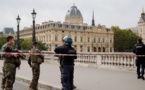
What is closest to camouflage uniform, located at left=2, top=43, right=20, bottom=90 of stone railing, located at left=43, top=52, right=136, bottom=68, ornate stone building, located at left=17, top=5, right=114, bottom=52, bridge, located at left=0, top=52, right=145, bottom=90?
bridge, located at left=0, top=52, right=145, bottom=90

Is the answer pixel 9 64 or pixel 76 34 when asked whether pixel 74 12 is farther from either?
pixel 9 64

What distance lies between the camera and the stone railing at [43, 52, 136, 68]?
1645 cm

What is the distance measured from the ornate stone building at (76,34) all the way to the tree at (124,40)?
293cm

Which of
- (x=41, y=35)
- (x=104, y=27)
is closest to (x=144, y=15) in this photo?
(x=104, y=27)

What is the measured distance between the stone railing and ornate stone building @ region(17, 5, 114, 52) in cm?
9577

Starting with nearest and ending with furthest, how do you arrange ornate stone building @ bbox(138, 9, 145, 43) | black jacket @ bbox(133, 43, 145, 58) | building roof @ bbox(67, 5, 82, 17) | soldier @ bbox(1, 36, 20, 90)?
soldier @ bbox(1, 36, 20, 90), black jacket @ bbox(133, 43, 145, 58), building roof @ bbox(67, 5, 82, 17), ornate stone building @ bbox(138, 9, 145, 43)

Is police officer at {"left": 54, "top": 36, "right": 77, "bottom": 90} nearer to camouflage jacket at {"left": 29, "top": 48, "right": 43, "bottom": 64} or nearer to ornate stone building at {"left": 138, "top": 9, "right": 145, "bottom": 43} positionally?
camouflage jacket at {"left": 29, "top": 48, "right": 43, "bottom": 64}

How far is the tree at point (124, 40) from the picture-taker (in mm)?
125688

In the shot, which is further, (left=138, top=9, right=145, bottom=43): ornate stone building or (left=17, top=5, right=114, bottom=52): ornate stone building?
(left=138, top=9, right=145, bottom=43): ornate stone building

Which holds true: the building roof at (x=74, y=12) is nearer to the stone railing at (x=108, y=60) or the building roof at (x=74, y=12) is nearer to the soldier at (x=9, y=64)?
the stone railing at (x=108, y=60)

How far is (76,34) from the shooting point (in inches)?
5005

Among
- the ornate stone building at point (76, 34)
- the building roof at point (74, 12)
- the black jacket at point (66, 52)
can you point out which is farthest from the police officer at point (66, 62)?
the building roof at point (74, 12)

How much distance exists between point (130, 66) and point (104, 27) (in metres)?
124

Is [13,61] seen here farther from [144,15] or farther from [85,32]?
[144,15]
